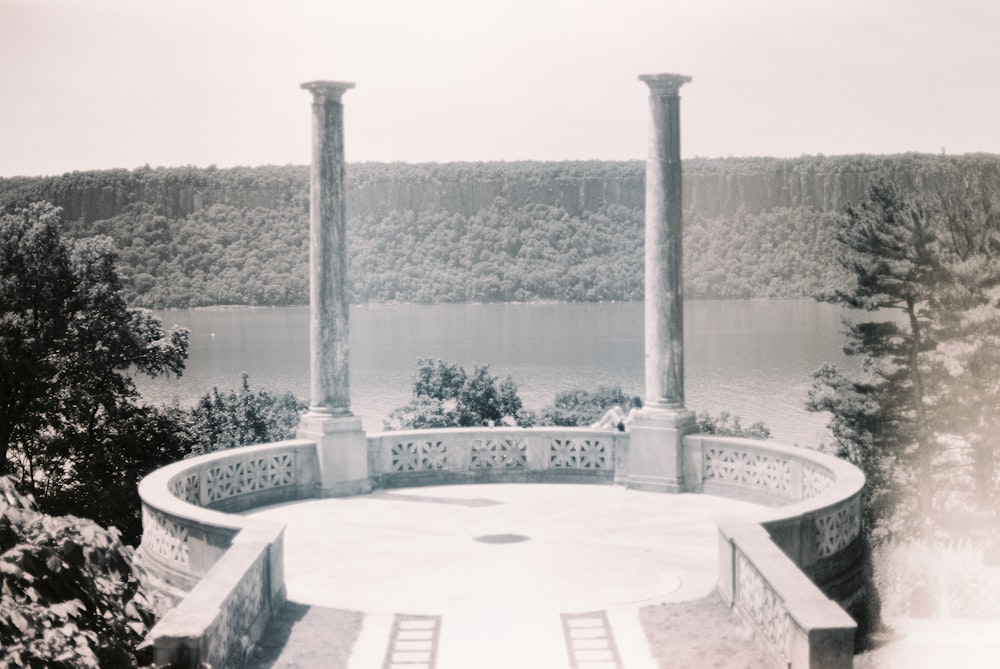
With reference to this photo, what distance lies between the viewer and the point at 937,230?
145ft

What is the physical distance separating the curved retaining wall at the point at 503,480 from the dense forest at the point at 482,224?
93.8 feet

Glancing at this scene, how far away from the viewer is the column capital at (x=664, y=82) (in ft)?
64.2

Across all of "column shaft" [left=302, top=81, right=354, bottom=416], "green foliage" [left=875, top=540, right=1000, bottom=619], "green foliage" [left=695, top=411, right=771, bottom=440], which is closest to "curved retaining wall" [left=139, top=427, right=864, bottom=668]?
"column shaft" [left=302, top=81, right=354, bottom=416]

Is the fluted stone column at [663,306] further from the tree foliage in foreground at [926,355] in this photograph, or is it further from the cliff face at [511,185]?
the cliff face at [511,185]

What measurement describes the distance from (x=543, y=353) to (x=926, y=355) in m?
69.0

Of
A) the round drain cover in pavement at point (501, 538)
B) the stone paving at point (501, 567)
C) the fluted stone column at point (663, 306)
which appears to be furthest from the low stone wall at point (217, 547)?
the fluted stone column at point (663, 306)

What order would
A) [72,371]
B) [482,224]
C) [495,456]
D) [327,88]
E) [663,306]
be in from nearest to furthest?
[327,88] < [663,306] < [495,456] < [72,371] < [482,224]

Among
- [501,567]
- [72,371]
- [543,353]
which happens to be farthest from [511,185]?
[501,567]

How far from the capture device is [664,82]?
19.6 metres

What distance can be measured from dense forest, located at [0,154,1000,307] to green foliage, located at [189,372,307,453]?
560 centimetres

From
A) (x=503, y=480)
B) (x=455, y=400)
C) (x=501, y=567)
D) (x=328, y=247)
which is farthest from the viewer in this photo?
(x=455, y=400)

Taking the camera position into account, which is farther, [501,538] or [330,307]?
[330,307]

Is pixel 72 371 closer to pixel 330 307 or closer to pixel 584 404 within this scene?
pixel 330 307

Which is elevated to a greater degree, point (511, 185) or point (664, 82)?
point (511, 185)
